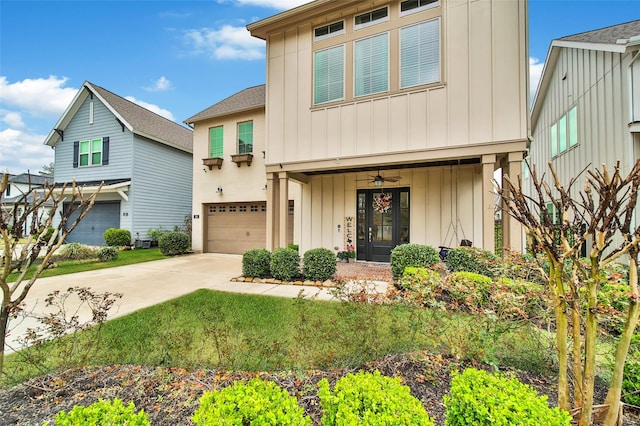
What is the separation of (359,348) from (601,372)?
87.0 inches

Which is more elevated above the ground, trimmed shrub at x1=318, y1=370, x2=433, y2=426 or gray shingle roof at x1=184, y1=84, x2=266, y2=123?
gray shingle roof at x1=184, y1=84, x2=266, y2=123

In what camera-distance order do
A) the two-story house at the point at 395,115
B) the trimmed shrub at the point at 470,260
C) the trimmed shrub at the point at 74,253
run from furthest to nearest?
the trimmed shrub at the point at 74,253, the two-story house at the point at 395,115, the trimmed shrub at the point at 470,260

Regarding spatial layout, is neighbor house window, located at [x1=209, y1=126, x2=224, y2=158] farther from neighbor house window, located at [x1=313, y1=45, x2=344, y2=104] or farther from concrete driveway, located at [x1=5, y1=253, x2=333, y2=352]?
neighbor house window, located at [x1=313, y1=45, x2=344, y2=104]

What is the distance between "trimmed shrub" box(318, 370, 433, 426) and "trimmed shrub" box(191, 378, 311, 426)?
0.56ft

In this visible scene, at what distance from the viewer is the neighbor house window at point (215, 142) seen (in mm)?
11625

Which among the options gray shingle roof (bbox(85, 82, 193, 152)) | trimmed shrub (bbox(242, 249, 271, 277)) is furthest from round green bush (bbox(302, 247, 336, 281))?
gray shingle roof (bbox(85, 82, 193, 152))

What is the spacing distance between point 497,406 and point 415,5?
26.6 ft

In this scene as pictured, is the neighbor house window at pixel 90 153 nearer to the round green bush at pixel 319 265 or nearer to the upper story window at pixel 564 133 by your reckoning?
the round green bush at pixel 319 265

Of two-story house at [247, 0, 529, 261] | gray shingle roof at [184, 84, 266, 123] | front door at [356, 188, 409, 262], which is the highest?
gray shingle roof at [184, 84, 266, 123]

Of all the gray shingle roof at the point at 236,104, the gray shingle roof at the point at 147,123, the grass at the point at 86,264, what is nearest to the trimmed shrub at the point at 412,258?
the gray shingle roof at the point at 236,104

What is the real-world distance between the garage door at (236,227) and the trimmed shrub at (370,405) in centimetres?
968

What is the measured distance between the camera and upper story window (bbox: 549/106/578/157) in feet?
30.2

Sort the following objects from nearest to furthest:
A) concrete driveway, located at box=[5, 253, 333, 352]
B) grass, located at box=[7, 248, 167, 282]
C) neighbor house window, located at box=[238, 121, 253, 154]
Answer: concrete driveway, located at box=[5, 253, 333, 352] < grass, located at box=[7, 248, 167, 282] < neighbor house window, located at box=[238, 121, 253, 154]

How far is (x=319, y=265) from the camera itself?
649 cm
